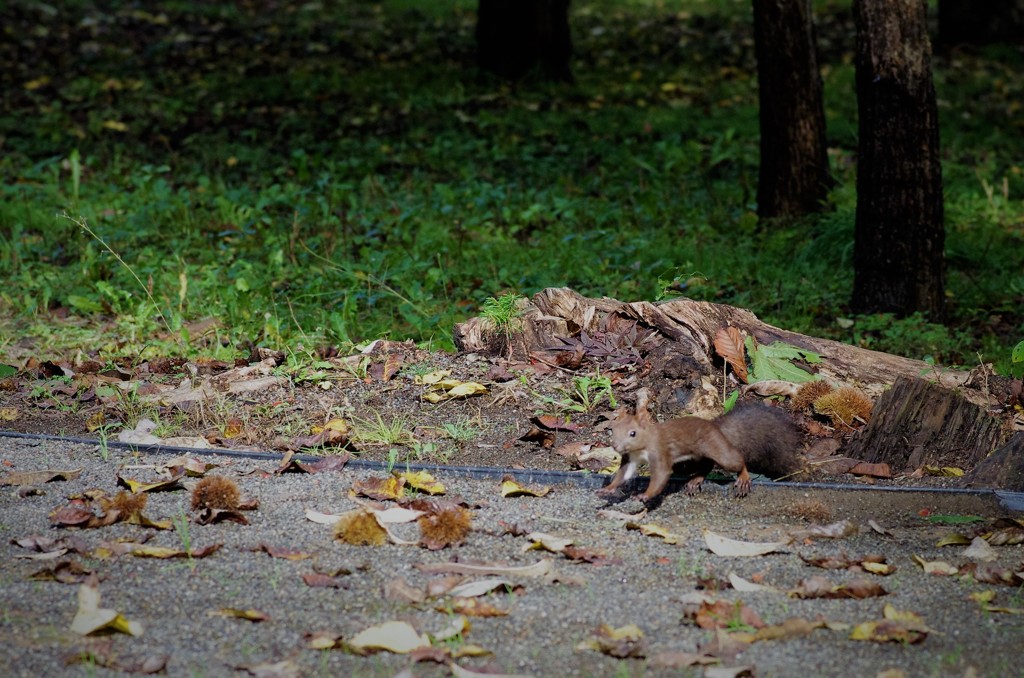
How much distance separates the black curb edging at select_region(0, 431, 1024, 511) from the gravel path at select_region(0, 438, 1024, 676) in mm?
35

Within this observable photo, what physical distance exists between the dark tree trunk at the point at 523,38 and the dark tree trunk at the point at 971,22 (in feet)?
15.2

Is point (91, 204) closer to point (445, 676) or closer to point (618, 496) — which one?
point (618, 496)

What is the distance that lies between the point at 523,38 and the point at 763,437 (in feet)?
28.7

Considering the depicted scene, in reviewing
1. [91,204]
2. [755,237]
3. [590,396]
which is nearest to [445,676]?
[590,396]

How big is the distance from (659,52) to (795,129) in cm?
617

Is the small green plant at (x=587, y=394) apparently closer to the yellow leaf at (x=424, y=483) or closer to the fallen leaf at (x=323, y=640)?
the yellow leaf at (x=424, y=483)

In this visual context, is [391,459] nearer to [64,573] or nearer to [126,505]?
[126,505]

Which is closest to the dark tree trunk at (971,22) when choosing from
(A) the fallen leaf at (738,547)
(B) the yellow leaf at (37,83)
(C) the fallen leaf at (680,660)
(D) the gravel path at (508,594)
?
(B) the yellow leaf at (37,83)

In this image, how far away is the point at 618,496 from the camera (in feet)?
12.4

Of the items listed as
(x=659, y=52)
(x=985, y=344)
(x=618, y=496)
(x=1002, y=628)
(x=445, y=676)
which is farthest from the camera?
(x=659, y=52)

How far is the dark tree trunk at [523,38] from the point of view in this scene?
11656 millimetres

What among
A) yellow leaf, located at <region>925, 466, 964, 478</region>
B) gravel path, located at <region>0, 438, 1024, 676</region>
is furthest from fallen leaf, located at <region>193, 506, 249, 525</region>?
yellow leaf, located at <region>925, 466, 964, 478</region>

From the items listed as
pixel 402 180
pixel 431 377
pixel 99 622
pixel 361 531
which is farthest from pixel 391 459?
pixel 402 180

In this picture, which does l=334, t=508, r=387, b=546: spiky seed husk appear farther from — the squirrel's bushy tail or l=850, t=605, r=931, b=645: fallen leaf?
l=850, t=605, r=931, b=645: fallen leaf
